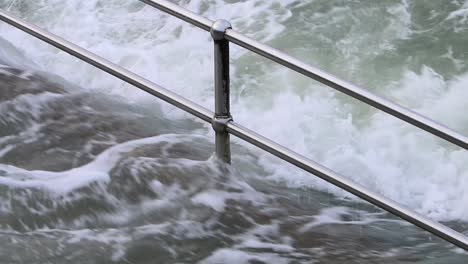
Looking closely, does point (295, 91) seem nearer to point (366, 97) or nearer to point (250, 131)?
point (250, 131)

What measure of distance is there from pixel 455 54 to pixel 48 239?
147 inches

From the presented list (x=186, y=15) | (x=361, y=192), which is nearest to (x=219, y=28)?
(x=186, y=15)

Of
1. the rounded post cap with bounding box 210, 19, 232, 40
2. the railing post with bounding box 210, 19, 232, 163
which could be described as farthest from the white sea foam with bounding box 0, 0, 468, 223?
the rounded post cap with bounding box 210, 19, 232, 40

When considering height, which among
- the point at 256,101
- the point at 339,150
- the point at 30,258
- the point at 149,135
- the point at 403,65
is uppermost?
the point at 403,65

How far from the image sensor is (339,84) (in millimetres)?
2193

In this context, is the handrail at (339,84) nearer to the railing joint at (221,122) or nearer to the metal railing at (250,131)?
the metal railing at (250,131)

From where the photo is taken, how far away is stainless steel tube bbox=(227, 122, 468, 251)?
2.14m

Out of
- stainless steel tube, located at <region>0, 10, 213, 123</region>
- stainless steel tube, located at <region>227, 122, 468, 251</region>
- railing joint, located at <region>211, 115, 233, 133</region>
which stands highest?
stainless steel tube, located at <region>0, 10, 213, 123</region>

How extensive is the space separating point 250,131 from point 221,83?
18 cm

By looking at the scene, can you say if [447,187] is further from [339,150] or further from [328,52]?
[328,52]

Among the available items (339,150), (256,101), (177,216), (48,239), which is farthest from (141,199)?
(256,101)

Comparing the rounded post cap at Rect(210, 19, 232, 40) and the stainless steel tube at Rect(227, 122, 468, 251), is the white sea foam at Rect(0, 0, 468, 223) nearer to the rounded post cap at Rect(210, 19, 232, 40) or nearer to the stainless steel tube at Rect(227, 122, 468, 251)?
the stainless steel tube at Rect(227, 122, 468, 251)

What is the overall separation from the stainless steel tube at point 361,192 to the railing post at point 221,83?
4cm

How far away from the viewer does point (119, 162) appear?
9.04 feet
